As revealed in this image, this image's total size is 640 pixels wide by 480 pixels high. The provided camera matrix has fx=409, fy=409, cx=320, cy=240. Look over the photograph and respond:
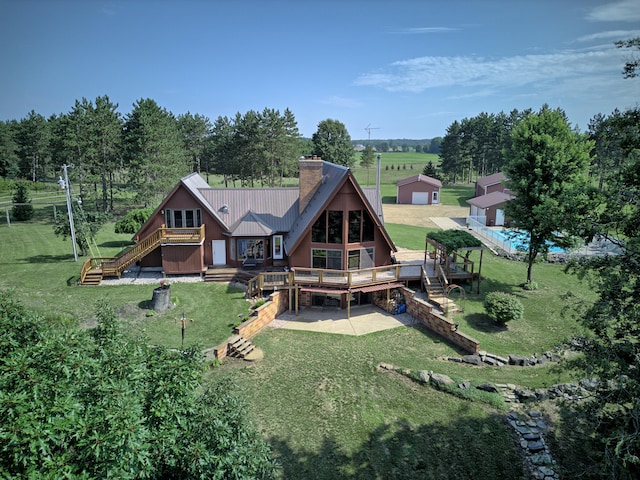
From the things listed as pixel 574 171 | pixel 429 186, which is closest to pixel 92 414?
pixel 574 171

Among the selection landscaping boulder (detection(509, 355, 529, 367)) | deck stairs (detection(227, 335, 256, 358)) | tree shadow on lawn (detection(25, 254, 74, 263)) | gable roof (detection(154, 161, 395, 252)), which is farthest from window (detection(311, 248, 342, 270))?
tree shadow on lawn (detection(25, 254, 74, 263))

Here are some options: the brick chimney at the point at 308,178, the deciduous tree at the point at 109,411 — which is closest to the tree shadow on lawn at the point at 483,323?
the brick chimney at the point at 308,178

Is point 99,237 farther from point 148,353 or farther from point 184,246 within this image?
point 148,353

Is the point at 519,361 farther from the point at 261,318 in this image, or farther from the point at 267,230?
the point at 267,230

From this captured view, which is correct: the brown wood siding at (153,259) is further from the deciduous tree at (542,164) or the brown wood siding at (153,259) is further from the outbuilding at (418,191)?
the outbuilding at (418,191)

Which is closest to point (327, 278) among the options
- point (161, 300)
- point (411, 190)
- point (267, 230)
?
point (267, 230)

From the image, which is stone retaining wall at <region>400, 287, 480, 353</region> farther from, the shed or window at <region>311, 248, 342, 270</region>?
the shed
